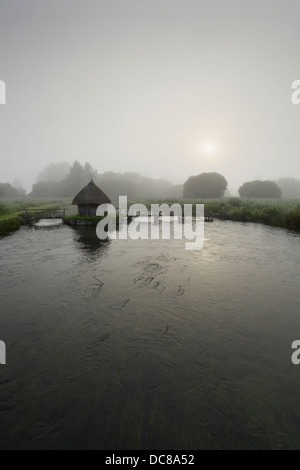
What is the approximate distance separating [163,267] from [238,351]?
7.40 metres

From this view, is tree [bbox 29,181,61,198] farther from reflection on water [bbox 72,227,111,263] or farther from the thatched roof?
reflection on water [bbox 72,227,111,263]

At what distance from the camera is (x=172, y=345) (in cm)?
617

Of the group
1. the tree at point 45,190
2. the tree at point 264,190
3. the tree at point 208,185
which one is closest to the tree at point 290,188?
the tree at point 264,190

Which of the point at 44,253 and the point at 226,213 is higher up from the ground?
the point at 226,213

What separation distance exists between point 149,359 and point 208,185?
79.7 metres

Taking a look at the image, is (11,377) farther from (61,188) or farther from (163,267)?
(61,188)

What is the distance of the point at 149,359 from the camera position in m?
5.64

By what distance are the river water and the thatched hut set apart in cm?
1620

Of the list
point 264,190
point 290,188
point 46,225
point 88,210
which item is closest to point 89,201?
point 88,210

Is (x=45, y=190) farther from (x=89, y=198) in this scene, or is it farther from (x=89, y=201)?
(x=89, y=201)

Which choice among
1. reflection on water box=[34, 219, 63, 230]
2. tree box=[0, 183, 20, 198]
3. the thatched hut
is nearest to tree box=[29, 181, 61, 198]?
tree box=[0, 183, 20, 198]

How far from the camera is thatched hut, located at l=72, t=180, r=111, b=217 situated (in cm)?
2741
